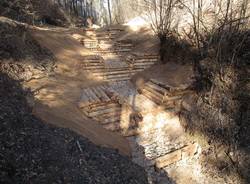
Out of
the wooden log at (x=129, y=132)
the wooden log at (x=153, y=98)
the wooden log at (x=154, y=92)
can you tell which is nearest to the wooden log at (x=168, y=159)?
the wooden log at (x=129, y=132)

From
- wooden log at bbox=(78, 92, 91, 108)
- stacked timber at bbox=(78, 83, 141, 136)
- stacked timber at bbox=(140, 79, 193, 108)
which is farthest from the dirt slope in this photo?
stacked timber at bbox=(140, 79, 193, 108)

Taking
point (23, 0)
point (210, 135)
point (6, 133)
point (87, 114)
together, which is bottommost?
point (210, 135)

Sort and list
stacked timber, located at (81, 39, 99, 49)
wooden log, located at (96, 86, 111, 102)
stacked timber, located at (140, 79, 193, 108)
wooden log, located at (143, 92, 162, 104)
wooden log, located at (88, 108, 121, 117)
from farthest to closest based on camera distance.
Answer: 1. stacked timber, located at (81, 39, 99, 49)
2. wooden log, located at (143, 92, 162, 104)
3. stacked timber, located at (140, 79, 193, 108)
4. wooden log, located at (96, 86, 111, 102)
5. wooden log, located at (88, 108, 121, 117)

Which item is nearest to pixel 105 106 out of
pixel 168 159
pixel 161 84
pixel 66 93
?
pixel 66 93

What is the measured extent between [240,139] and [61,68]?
20.9ft

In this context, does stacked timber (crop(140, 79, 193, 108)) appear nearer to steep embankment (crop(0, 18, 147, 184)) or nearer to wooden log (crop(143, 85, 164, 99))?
wooden log (crop(143, 85, 164, 99))

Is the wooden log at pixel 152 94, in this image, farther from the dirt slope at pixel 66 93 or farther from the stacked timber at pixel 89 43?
the stacked timber at pixel 89 43

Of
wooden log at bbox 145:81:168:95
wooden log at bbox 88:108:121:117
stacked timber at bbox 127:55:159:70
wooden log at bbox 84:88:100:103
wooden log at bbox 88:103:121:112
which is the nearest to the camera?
wooden log at bbox 88:108:121:117

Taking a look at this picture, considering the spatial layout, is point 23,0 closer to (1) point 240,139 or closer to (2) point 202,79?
(2) point 202,79

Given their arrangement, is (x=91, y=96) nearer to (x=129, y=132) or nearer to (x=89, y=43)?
(x=129, y=132)

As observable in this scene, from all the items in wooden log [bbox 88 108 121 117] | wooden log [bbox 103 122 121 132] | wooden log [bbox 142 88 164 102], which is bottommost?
wooden log [bbox 103 122 121 132]

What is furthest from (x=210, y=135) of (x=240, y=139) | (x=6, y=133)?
(x=6, y=133)

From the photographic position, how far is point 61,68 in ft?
27.9

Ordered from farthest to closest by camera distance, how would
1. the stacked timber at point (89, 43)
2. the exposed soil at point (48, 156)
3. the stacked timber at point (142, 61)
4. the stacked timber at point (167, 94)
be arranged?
the stacked timber at point (89, 43) < the stacked timber at point (142, 61) < the stacked timber at point (167, 94) < the exposed soil at point (48, 156)
